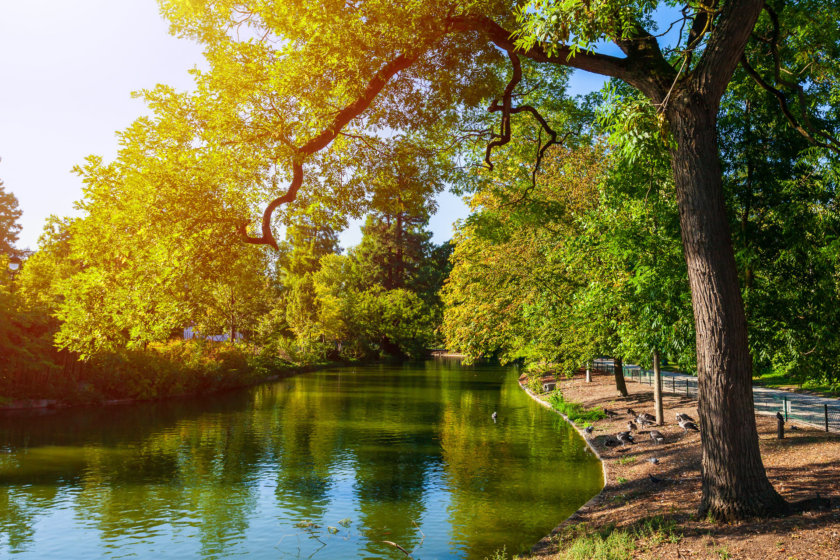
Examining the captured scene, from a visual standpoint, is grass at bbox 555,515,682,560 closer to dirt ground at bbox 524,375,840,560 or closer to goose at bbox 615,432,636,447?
Answer: dirt ground at bbox 524,375,840,560

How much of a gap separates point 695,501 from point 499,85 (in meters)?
9.90

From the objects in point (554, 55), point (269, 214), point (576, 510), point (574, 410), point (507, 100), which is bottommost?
point (576, 510)

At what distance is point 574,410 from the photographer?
91.1ft

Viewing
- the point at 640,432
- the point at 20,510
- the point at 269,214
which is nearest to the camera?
the point at 269,214

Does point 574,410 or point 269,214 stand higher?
point 269,214

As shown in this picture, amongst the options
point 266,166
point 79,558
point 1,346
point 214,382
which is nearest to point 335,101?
point 266,166

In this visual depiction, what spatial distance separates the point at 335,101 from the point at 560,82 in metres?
9.33

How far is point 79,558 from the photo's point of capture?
11.3 metres

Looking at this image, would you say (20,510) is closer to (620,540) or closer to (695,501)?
(620,540)

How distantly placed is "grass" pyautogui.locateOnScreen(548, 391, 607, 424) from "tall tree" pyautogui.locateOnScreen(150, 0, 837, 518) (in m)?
16.5

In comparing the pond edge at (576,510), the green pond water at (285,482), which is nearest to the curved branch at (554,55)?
the pond edge at (576,510)

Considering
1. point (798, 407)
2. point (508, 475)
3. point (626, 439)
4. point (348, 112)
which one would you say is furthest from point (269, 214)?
point (798, 407)

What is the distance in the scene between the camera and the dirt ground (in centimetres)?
743

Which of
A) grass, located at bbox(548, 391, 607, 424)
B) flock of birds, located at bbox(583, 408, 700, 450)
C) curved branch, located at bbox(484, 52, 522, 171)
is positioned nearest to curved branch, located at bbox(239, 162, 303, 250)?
curved branch, located at bbox(484, 52, 522, 171)
